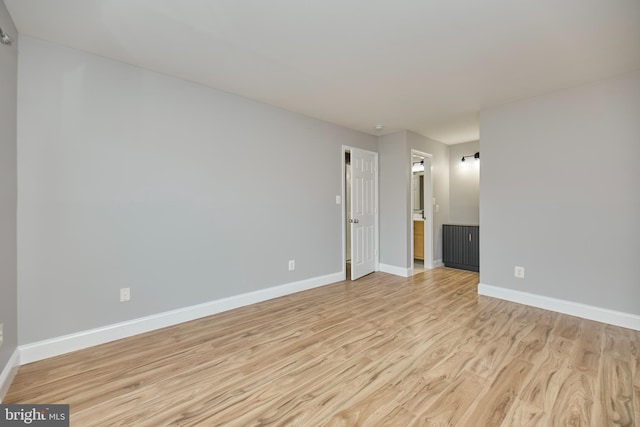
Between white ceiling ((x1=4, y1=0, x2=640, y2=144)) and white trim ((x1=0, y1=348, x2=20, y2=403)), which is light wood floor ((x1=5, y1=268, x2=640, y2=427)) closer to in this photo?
white trim ((x1=0, y1=348, x2=20, y2=403))

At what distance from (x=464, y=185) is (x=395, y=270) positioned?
2.19m

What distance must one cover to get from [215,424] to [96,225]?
182cm

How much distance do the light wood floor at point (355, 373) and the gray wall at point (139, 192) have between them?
1.35ft

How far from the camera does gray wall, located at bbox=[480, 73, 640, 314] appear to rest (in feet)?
8.53

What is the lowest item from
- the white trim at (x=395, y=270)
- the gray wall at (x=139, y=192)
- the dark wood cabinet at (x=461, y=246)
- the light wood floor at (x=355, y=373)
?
the light wood floor at (x=355, y=373)

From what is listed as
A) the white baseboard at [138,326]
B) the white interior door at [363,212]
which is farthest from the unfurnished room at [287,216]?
the white interior door at [363,212]

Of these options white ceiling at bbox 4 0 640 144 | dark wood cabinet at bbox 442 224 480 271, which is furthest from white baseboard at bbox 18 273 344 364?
dark wood cabinet at bbox 442 224 480 271

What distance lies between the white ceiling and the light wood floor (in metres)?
2.36

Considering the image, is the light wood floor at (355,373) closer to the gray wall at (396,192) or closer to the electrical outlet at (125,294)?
the electrical outlet at (125,294)

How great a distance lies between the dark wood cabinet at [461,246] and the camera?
15.3 feet

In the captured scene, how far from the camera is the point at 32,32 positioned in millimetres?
1958

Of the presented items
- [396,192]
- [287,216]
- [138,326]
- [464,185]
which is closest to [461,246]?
[464,185]

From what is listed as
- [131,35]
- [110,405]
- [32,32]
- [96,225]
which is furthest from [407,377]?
[32,32]

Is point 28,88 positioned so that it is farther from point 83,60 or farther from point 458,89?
point 458,89
